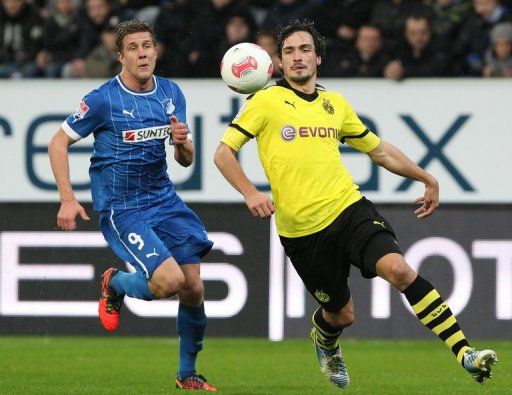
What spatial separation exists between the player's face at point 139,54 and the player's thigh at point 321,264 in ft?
4.43

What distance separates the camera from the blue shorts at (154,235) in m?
8.03

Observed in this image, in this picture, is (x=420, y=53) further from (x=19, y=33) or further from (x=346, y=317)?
(x=346, y=317)

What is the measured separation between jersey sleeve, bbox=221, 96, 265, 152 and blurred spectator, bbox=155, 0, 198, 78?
4686mm

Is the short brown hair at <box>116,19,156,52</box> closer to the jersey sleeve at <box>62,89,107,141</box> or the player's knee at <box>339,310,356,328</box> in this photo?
the jersey sleeve at <box>62,89,107,141</box>

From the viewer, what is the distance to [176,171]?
1212 centimetres

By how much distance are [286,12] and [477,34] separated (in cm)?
192

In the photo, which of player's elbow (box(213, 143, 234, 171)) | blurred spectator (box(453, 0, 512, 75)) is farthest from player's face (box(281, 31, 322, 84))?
blurred spectator (box(453, 0, 512, 75))

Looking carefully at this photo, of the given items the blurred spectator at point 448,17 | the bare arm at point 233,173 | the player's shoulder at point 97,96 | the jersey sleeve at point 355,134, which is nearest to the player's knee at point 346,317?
the jersey sleeve at point 355,134

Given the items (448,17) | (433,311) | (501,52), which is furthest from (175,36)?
(433,311)

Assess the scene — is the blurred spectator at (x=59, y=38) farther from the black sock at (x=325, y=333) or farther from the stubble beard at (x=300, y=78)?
the stubble beard at (x=300, y=78)

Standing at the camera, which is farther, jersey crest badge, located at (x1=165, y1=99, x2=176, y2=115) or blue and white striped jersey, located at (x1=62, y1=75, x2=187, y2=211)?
jersey crest badge, located at (x1=165, y1=99, x2=176, y2=115)

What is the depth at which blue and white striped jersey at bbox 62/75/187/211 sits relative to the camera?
8109 mm

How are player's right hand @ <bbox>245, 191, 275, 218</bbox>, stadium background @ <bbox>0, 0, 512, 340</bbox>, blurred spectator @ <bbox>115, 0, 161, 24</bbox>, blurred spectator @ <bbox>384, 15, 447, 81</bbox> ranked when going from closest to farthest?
player's right hand @ <bbox>245, 191, 275, 218</bbox>, stadium background @ <bbox>0, 0, 512, 340</bbox>, blurred spectator @ <bbox>384, 15, 447, 81</bbox>, blurred spectator @ <bbox>115, 0, 161, 24</bbox>

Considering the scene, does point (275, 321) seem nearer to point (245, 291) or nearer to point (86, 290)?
point (245, 291)
